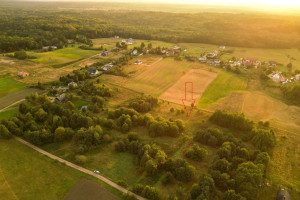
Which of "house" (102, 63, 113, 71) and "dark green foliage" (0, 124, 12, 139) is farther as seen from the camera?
"house" (102, 63, 113, 71)

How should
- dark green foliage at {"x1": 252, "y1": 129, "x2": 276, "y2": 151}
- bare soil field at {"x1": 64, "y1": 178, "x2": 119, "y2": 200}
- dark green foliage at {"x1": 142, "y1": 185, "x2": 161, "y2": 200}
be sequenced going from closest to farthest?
dark green foliage at {"x1": 142, "y1": 185, "x2": 161, "y2": 200} → bare soil field at {"x1": 64, "y1": 178, "x2": 119, "y2": 200} → dark green foliage at {"x1": 252, "y1": 129, "x2": 276, "y2": 151}

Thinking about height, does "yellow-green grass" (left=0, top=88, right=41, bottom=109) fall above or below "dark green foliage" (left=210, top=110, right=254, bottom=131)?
below

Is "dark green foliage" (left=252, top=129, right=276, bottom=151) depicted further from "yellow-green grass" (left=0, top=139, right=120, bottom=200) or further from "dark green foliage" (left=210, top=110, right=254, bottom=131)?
"yellow-green grass" (left=0, top=139, right=120, bottom=200)

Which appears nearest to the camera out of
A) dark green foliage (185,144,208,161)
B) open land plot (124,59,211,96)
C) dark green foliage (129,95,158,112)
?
dark green foliage (185,144,208,161)

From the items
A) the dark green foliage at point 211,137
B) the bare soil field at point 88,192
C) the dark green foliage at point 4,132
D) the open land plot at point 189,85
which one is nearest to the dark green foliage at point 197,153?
the dark green foliage at point 211,137

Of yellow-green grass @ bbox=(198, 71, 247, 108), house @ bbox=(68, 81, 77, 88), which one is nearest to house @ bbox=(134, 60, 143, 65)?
house @ bbox=(68, 81, 77, 88)

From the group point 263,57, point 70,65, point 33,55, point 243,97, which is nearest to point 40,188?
point 243,97

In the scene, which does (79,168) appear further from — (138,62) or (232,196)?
(138,62)

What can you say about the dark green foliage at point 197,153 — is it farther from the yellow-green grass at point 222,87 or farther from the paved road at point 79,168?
the yellow-green grass at point 222,87
